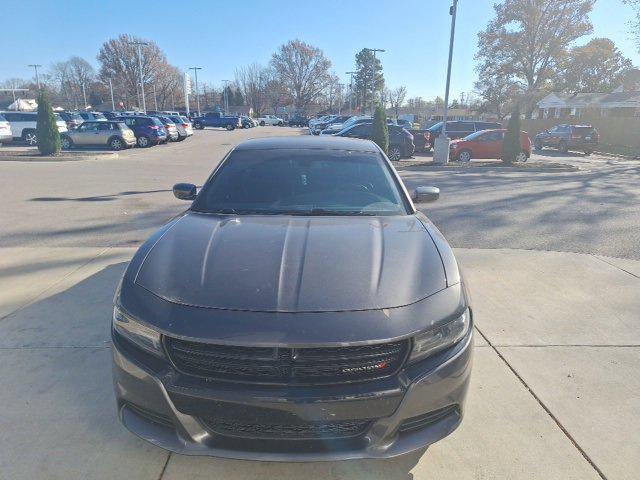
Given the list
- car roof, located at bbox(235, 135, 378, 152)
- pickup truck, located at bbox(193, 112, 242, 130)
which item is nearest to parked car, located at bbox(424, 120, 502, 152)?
car roof, located at bbox(235, 135, 378, 152)

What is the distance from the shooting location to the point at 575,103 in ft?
169

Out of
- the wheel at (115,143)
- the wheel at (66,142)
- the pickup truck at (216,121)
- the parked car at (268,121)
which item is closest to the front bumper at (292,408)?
the wheel at (115,143)

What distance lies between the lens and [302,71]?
91.2 m

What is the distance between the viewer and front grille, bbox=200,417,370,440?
74.2 inches

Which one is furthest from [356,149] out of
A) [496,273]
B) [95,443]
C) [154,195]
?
[154,195]

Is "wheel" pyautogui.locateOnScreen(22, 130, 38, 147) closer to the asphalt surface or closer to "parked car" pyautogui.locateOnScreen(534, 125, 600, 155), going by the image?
the asphalt surface

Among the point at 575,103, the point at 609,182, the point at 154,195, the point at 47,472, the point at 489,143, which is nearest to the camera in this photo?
the point at 47,472

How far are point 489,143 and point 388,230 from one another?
1845cm

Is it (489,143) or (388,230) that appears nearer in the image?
(388,230)

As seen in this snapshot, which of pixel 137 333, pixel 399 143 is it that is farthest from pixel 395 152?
pixel 137 333

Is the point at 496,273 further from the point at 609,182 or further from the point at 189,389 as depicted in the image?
the point at 609,182

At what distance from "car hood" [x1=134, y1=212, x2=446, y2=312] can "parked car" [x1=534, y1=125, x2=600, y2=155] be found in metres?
28.8

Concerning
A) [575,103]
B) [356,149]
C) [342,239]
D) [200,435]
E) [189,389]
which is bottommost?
[200,435]

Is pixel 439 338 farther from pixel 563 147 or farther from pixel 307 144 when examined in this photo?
pixel 563 147
